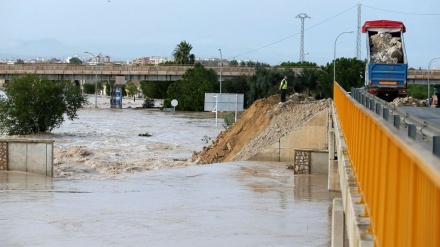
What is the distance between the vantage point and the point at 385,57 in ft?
155

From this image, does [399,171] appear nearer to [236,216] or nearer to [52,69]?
[236,216]

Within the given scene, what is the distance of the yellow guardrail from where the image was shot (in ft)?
12.5

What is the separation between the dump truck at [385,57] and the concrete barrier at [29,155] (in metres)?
20.2

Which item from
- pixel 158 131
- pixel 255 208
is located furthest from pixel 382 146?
pixel 158 131

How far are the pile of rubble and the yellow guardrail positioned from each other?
39.9 meters

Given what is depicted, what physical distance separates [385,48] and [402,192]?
43.6m

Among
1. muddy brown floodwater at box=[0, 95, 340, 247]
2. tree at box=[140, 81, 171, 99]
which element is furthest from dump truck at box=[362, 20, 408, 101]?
tree at box=[140, 81, 171, 99]

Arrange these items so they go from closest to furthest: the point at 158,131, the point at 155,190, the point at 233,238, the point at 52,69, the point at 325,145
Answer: the point at 233,238 → the point at 155,190 → the point at 325,145 → the point at 158,131 → the point at 52,69

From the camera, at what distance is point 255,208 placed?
25.3 meters

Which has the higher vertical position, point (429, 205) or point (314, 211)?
point (429, 205)

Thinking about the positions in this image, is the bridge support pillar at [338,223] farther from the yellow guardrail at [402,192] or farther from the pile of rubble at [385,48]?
the pile of rubble at [385,48]

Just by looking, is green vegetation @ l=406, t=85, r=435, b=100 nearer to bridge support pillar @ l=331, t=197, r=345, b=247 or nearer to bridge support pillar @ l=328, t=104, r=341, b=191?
bridge support pillar @ l=328, t=104, r=341, b=191

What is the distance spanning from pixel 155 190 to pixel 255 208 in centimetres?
574

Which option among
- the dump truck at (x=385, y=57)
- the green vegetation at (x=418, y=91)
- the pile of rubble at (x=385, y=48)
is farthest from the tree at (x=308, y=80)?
the pile of rubble at (x=385, y=48)
